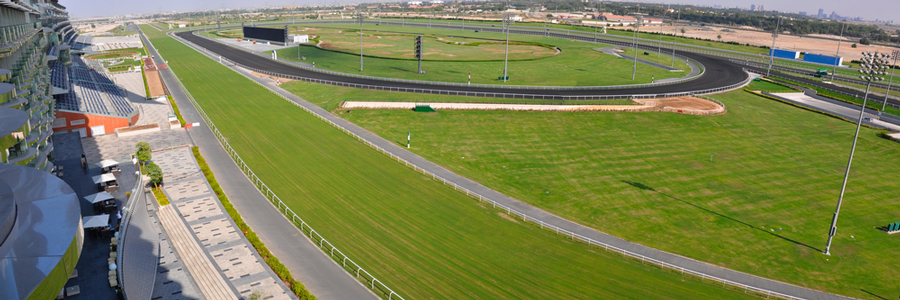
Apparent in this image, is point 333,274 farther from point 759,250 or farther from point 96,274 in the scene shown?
point 759,250

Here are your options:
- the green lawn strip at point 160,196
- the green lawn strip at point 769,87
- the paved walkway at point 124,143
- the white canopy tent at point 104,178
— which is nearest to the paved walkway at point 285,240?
the green lawn strip at point 160,196

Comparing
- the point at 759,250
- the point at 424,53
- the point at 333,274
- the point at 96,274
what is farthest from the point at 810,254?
the point at 424,53

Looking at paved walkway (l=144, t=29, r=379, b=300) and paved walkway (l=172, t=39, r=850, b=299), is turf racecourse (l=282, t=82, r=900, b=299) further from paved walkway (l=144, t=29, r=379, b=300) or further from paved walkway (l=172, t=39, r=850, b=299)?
paved walkway (l=144, t=29, r=379, b=300)

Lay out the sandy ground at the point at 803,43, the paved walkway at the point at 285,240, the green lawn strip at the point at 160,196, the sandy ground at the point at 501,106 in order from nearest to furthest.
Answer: the paved walkway at the point at 285,240 → the green lawn strip at the point at 160,196 → the sandy ground at the point at 501,106 → the sandy ground at the point at 803,43

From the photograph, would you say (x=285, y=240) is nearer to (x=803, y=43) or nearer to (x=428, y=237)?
(x=428, y=237)

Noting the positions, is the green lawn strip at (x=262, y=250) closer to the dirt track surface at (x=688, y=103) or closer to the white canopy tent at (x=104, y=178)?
the white canopy tent at (x=104, y=178)

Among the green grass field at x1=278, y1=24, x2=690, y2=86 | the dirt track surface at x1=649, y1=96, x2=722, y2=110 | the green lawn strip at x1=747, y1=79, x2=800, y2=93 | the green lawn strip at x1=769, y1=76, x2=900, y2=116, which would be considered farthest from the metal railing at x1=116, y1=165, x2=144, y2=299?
the green lawn strip at x1=769, y1=76, x2=900, y2=116
